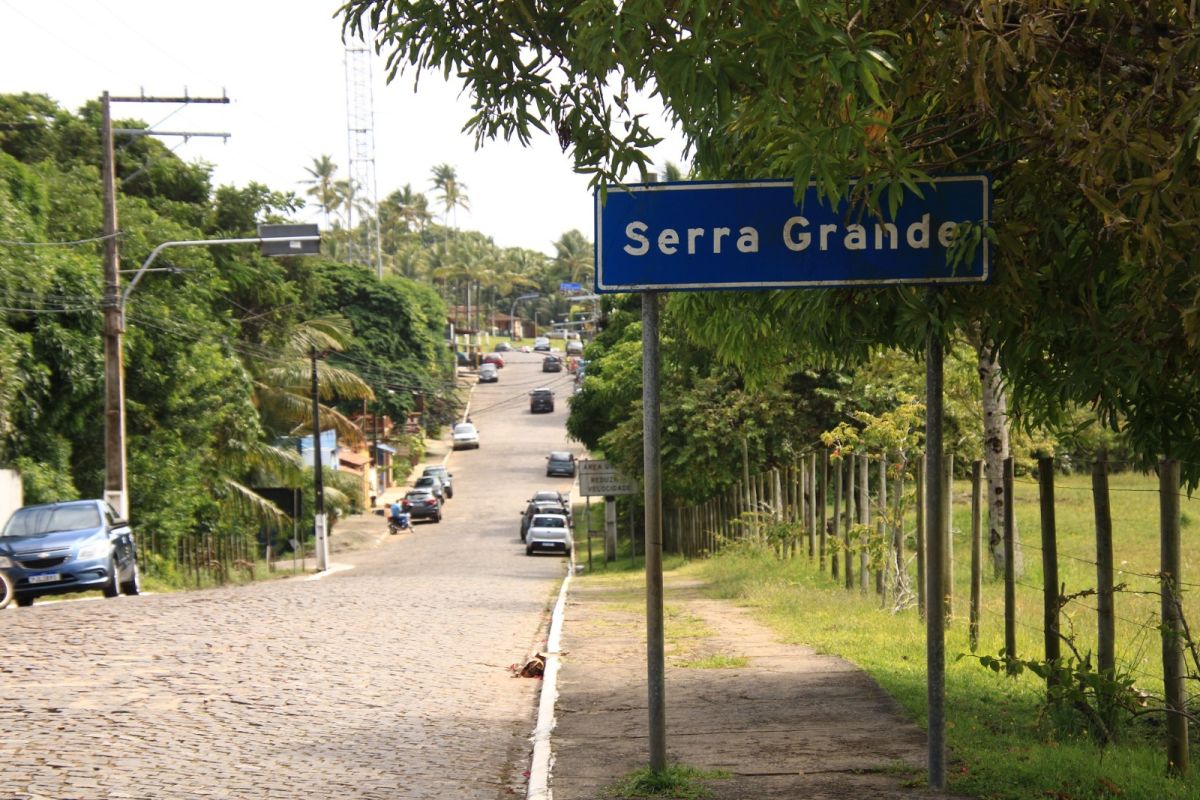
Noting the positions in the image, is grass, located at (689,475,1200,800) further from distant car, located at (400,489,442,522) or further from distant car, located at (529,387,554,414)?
distant car, located at (529,387,554,414)

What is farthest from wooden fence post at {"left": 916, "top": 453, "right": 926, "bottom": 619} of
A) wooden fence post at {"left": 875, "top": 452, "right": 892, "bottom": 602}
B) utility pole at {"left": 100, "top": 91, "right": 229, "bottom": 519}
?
utility pole at {"left": 100, "top": 91, "right": 229, "bottom": 519}

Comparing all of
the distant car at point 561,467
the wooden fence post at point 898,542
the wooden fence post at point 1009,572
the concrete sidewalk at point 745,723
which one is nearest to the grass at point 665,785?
the concrete sidewalk at point 745,723

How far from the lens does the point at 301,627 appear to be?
1544 centimetres

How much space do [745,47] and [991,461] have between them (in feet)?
53.7

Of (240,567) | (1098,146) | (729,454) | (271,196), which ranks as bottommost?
(240,567)

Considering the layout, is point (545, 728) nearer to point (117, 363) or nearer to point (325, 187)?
point (117, 363)

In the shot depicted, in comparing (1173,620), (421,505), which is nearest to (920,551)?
(1173,620)

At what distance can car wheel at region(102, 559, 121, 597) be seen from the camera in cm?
2077

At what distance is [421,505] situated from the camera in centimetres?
5769

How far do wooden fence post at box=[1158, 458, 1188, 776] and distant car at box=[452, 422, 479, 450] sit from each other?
79703mm

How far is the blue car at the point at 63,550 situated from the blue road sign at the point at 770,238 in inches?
608

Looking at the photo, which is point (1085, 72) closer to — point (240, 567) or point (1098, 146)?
point (1098, 146)

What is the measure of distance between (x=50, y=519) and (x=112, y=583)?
1.32m

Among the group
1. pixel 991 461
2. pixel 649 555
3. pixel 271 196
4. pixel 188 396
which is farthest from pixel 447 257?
pixel 649 555
